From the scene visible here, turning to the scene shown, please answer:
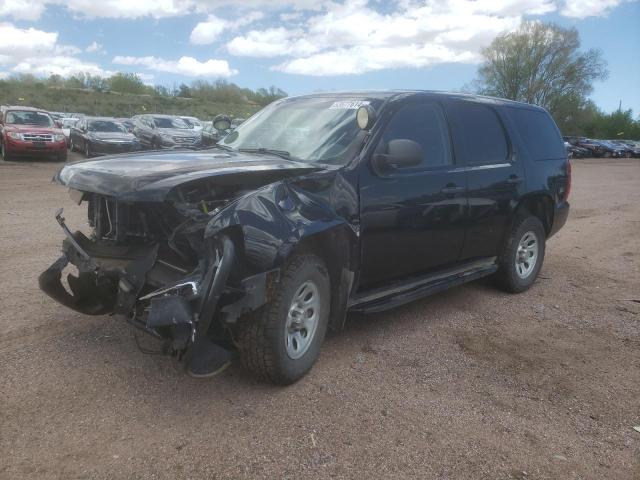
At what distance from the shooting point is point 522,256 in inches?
222

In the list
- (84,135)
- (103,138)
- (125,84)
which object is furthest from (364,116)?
(125,84)

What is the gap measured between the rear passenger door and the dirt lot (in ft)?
2.37

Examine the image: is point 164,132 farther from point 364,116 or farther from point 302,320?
point 302,320

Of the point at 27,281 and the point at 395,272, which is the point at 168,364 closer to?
the point at 395,272

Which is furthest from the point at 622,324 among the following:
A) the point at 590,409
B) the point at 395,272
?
the point at 395,272

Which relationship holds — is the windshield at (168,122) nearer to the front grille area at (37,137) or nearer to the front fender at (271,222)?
the front grille area at (37,137)

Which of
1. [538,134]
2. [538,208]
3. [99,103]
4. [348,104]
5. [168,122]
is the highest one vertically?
[99,103]

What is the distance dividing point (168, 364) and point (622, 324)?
13.0 ft

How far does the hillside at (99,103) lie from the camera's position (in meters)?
58.8

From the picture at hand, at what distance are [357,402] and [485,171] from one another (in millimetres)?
2575

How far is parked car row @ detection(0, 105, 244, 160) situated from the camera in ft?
56.6

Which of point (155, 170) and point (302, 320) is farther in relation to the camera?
point (302, 320)

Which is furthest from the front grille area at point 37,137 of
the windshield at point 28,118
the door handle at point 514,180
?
the door handle at point 514,180

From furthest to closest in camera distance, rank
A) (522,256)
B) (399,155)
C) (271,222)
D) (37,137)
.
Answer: (37,137), (522,256), (399,155), (271,222)
